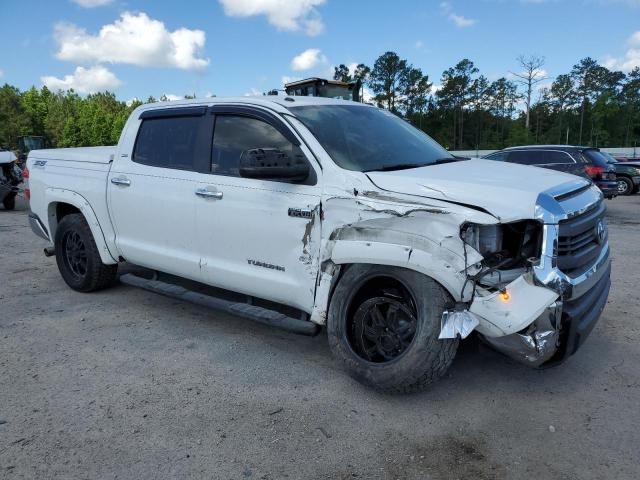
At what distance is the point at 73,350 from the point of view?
414cm

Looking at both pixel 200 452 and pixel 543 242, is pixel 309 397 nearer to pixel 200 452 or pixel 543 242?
pixel 200 452

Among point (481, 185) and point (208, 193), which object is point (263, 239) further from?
point (481, 185)

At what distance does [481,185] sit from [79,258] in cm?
434

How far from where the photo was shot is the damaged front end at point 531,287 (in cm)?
288

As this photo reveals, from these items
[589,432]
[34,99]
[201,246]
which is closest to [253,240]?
[201,246]

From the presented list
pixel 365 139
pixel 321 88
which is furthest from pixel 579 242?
pixel 321 88

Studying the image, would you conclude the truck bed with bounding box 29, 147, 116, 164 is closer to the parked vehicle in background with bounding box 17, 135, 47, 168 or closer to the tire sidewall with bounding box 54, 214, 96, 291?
the tire sidewall with bounding box 54, 214, 96, 291

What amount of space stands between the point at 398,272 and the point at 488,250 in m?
0.53

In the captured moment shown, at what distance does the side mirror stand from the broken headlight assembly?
1180 millimetres

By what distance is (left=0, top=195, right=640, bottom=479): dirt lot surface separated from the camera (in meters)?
2.70

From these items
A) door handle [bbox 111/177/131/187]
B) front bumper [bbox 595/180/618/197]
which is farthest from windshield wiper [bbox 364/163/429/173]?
front bumper [bbox 595/180/618/197]

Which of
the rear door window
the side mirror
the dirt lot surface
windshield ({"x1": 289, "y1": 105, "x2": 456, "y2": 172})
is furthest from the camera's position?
the rear door window

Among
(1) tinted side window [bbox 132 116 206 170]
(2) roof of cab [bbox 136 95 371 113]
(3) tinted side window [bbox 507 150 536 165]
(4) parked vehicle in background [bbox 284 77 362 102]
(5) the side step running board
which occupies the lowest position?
(5) the side step running board

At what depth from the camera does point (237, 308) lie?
13.2ft
